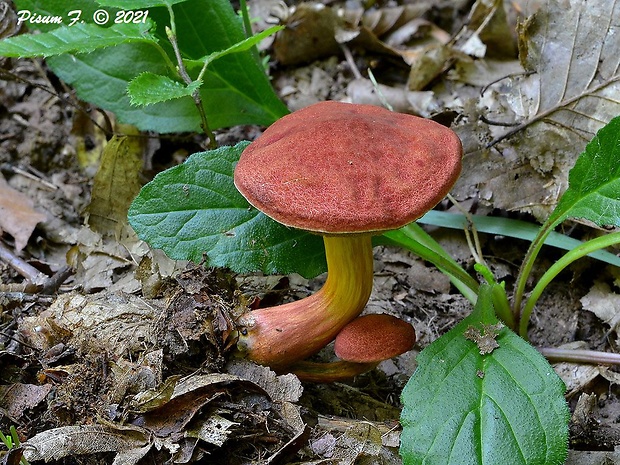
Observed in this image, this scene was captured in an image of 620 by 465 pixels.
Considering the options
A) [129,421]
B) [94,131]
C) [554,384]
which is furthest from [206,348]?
[94,131]

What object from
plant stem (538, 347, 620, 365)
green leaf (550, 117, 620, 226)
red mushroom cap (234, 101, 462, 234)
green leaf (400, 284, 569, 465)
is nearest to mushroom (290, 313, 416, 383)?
green leaf (400, 284, 569, 465)

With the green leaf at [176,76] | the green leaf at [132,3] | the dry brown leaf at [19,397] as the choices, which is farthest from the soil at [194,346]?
the green leaf at [132,3]

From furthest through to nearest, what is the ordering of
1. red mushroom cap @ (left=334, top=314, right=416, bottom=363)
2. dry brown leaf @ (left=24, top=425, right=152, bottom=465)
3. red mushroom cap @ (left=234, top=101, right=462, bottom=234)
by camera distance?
red mushroom cap @ (left=334, top=314, right=416, bottom=363)
dry brown leaf @ (left=24, top=425, right=152, bottom=465)
red mushroom cap @ (left=234, top=101, right=462, bottom=234)

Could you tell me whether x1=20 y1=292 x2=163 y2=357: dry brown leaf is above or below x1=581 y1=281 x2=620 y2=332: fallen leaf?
above

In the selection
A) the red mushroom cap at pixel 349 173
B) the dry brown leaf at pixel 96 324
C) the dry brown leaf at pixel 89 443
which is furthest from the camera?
the dry brown leaf at pixel 96 324

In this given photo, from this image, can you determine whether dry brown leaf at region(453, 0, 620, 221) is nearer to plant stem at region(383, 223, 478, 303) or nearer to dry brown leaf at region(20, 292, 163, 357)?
plant stem at region(383, 223, 478, 303)

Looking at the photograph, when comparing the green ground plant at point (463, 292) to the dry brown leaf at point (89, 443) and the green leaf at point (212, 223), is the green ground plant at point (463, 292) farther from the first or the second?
the dry brown leaf at point (89, 443)

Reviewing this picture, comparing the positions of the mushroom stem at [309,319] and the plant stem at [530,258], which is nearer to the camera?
the mushroom stem at [309,319]

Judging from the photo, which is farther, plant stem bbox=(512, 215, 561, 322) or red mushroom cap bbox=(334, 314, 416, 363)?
plant stem bbox=(512, 215, 561, 322)
